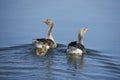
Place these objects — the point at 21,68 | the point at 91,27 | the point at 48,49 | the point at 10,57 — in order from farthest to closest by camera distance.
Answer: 1. the point at 91,27
2. the point at 48,49
3. the point at 10,57
4. the point at 21,68

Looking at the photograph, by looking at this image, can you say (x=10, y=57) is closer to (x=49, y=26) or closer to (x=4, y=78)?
(x=4, y=78)

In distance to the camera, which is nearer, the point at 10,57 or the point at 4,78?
the point at 4,78

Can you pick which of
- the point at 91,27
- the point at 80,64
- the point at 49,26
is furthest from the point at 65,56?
the point at 91,27

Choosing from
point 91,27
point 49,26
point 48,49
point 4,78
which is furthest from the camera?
point 91,27

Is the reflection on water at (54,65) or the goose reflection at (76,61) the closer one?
the reflection on water at (54,65)

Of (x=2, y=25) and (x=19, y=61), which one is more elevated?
(x=2, y=25)

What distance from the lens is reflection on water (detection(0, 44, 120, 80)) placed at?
17.0m

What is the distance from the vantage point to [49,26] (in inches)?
942

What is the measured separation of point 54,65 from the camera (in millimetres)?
18297

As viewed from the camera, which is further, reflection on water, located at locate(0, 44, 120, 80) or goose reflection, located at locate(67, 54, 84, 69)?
goose reflection, located at locate(67, 54, 84, 69)

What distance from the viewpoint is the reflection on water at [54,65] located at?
17031mm

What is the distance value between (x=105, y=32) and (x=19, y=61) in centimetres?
776

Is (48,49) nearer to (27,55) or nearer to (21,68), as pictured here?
(27,55)

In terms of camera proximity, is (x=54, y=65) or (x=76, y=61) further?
(x=76, y=61)
